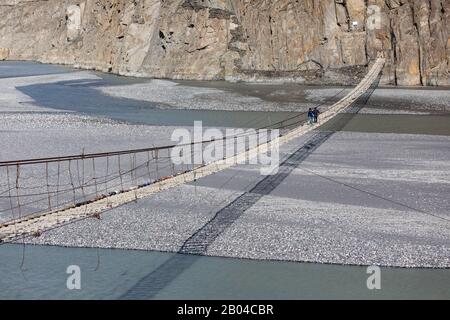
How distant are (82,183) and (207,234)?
6.25 metres

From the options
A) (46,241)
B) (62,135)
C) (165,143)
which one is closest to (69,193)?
(46,241)

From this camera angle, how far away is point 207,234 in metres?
15.1

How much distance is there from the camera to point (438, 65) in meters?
60.7

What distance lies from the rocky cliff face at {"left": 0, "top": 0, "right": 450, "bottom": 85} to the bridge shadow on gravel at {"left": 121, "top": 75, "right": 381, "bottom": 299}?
4073 cm

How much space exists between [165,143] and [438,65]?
41.8 m

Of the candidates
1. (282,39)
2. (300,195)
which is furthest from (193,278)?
(282,39)

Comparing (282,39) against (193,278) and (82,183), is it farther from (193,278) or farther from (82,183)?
(193,278)

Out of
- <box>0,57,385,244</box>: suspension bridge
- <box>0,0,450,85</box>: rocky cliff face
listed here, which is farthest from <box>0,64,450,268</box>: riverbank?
<box>0,0,450,85</box>: rocky cliff face

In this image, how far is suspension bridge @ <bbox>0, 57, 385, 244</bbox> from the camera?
15.2m

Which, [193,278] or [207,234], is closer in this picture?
[193,278]

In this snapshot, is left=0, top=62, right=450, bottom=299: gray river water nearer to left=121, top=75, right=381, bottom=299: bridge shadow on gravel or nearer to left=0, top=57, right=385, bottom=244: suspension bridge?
left=121, top=75, right=381, bottom=299: bridge shadow on gravel

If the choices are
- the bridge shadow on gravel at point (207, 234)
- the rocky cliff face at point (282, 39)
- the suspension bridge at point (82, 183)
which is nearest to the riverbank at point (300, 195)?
the bridge shadow on gravel at point (207, 234)

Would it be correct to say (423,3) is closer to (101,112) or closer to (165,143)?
(101,112)
